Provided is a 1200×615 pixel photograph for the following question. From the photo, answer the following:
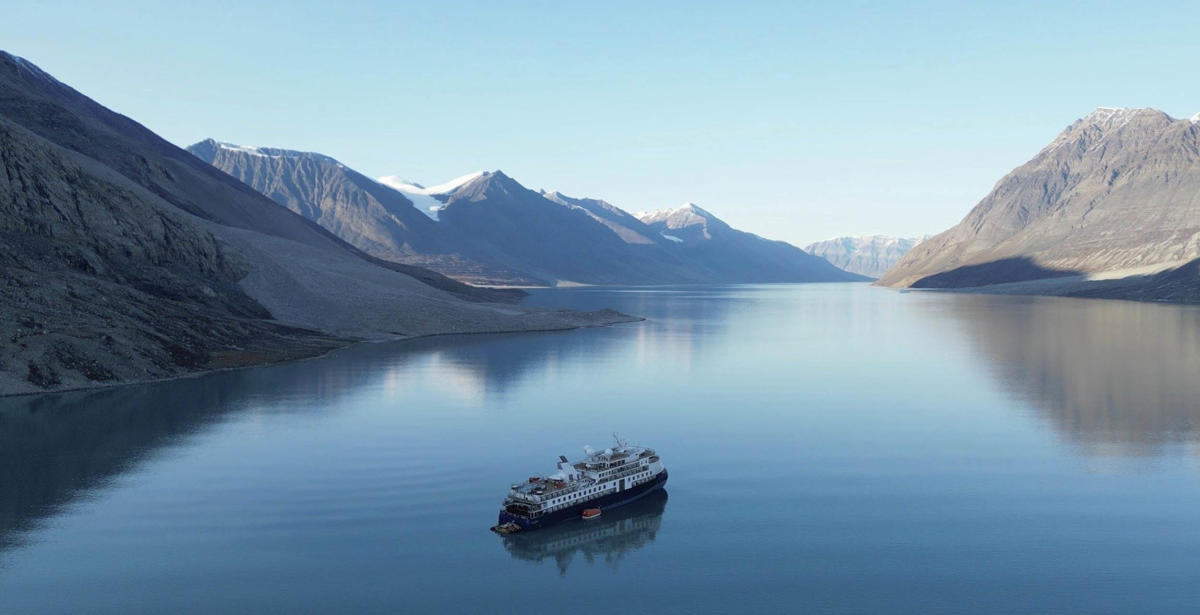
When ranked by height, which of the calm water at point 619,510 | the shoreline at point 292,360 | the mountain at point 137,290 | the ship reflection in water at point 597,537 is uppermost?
the mountain at point 137,290

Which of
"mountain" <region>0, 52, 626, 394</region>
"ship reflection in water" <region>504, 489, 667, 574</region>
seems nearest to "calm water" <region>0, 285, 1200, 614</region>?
"ship reflection in water" <region>504, 489, 667, 574</region>

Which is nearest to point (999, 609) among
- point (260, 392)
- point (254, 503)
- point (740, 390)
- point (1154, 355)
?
point (254, 503)

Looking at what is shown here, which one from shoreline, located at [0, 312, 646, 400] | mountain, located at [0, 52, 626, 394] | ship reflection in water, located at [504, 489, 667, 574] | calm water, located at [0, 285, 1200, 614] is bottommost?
ship reflection in water, located at [504, 489, 667, 574]

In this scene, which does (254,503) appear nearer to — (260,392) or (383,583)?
(383,583)

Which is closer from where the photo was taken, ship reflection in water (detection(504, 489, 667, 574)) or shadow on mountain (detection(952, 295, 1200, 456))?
ship reflection in water (detection(504, 489, 667, 574))

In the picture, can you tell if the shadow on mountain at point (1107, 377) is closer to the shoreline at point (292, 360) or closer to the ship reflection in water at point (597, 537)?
the ship reflection in water at point (597, 537)

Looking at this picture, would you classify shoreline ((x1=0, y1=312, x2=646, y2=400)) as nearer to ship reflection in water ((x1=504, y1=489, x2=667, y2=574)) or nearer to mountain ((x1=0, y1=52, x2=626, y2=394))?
mountain ((x1=0, y1=52, x2=626, y2=394))

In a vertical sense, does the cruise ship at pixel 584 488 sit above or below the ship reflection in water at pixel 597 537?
above

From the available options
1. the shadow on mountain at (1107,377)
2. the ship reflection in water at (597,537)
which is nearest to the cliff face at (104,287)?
the ship reflection in water at (597,537)
